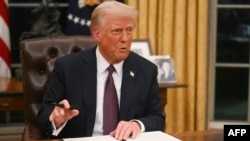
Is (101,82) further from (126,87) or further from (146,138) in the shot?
(146,138)

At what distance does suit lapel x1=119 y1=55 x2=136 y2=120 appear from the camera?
2508 millimetres

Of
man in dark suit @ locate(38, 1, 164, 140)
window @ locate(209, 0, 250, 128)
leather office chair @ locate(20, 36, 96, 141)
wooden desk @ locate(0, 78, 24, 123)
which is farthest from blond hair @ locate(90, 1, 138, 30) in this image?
window @ locate(209, 0, 250, 128)

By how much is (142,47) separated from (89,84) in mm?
1433

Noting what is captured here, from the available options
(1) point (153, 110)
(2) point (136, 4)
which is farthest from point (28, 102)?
(2) point (136, 4)

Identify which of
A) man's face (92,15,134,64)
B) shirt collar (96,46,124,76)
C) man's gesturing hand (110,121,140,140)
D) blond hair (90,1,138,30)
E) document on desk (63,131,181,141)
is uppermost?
blond hair (90,1,138,30)

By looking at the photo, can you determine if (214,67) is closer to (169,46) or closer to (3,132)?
(169,46)

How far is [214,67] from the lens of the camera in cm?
469

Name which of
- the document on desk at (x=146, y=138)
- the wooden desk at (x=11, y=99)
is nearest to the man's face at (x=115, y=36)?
the document on desk at (x=146, y=138)

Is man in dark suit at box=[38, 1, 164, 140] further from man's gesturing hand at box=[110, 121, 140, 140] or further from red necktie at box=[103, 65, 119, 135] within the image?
man's gesturing hand at box=[110, 121, 140, 140]

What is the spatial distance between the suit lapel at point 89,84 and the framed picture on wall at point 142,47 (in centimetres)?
126

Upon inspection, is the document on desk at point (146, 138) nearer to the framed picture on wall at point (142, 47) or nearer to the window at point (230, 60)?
the framed picture on wall at point (142, 47)

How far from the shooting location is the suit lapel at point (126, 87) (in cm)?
251

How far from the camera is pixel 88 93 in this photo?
8.20 ft

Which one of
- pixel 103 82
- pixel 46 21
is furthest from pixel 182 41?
pixel 103 82
